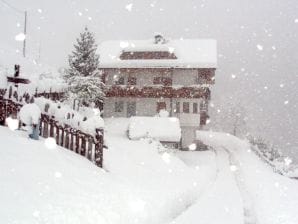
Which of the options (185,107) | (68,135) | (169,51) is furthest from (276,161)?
(68,135)

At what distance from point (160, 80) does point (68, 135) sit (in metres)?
33.4

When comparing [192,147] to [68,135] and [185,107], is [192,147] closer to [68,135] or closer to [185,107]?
[185,107]

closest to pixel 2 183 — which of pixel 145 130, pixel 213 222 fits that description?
pixel 213 222

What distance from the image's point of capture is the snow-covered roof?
45406 millimetres

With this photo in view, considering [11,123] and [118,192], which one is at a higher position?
[11,123]

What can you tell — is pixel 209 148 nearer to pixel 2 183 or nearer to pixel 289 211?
pixel 289 211

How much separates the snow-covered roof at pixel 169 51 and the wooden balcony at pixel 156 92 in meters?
2.20

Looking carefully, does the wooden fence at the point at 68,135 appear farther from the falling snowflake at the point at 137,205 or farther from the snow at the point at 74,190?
the falling snowflake at the point at 137,205

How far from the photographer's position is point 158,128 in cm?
3406

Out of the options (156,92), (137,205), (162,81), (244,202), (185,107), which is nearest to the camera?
(137,205)

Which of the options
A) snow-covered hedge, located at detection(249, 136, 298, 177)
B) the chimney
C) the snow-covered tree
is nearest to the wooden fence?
snow-covered hedge, located at detection(249, 136, 298, 177)

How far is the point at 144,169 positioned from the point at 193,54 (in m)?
32.1

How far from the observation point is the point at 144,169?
16094 millimetres

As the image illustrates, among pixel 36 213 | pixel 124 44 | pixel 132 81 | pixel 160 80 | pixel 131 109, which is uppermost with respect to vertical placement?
pixel 124 44
